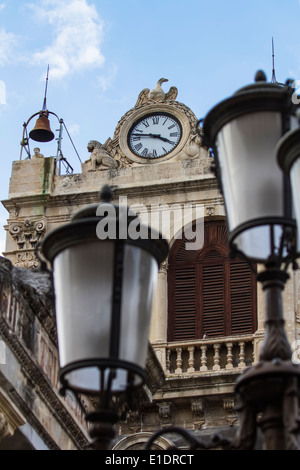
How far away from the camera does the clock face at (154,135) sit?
86.7ft

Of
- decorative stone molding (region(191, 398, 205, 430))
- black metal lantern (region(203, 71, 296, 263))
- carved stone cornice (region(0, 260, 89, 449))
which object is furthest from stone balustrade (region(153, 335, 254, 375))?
black metal lantern (region(203, 71, 296, 263))

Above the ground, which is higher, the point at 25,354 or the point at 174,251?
the point at 174,251

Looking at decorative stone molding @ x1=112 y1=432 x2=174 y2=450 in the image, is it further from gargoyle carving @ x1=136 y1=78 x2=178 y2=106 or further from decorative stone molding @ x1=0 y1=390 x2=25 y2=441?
decorative stone molding @ x1=0 y1=390 x2=25 y2=441

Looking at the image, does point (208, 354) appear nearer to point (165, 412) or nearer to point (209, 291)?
point (209, 291)

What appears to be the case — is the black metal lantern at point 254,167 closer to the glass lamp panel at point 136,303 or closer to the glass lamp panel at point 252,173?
the glass lamp panel at point 252,173

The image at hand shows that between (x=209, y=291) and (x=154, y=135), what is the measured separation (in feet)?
15.0

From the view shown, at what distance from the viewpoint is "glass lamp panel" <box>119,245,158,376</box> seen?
5.42 metres

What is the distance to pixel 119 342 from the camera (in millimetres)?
5363

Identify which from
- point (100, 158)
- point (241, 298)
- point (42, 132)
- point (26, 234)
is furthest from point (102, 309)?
point (42, 132)

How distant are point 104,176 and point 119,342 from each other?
68.7 feet

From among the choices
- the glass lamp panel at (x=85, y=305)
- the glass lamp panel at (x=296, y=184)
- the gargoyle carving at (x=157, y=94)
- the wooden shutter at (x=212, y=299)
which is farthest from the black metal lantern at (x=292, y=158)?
the gargoyle carving at (x=157, y=94)

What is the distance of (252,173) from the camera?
600cm

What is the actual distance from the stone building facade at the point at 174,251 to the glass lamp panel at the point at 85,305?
41.2ft

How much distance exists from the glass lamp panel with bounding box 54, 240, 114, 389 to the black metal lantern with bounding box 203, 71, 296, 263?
34.0 inches
